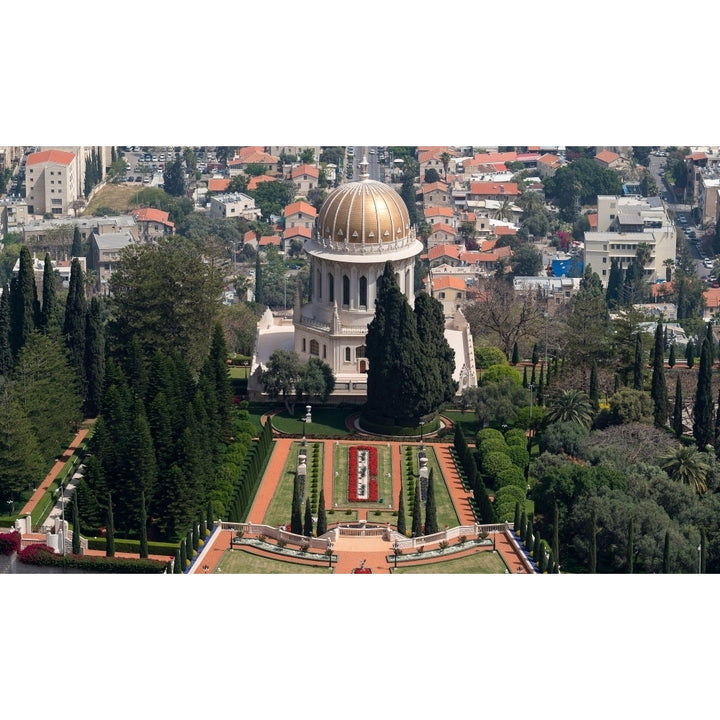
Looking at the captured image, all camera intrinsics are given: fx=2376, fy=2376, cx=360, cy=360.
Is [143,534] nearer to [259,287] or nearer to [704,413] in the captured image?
[704,413]

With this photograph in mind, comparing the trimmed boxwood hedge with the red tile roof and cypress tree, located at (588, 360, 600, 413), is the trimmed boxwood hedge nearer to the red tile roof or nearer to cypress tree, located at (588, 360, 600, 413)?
cypress tree, located at (588, 360, 600, 413)

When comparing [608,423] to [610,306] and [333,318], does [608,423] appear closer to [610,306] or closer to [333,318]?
[333,318]

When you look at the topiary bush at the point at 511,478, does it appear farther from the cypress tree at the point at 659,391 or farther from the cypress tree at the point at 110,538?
the cypress tree at the point at 110,538

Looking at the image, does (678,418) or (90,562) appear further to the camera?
(678,418)

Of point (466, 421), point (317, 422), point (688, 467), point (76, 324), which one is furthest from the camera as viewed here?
point (317, 422)

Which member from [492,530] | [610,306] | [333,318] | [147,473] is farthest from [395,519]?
[610,306]

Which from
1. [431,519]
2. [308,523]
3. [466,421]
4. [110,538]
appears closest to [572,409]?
[466,421]

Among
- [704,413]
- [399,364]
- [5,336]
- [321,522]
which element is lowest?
[321,522]

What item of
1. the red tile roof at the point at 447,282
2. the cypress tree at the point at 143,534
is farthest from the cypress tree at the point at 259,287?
the cypress tree at the point at 143,534
